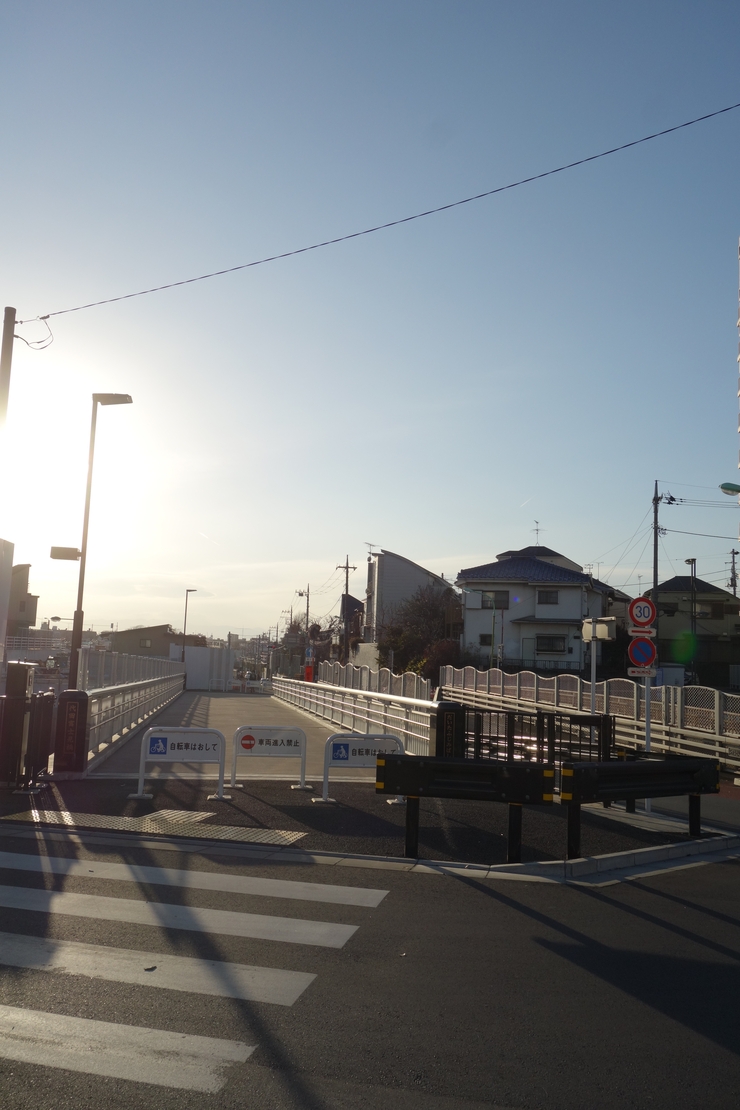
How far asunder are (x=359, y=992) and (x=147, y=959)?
141cm

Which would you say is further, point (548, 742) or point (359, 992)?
point (548, 742)

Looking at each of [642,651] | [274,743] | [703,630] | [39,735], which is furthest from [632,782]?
[703,630]

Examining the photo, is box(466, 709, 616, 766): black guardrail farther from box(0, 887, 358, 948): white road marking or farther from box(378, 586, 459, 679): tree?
box(378, 586, 459, 679): tree

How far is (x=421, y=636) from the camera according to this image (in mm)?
62000

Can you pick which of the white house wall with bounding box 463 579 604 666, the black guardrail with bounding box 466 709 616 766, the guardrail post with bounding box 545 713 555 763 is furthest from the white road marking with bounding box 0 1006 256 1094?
the white house wall with bounding box 463 579 604 666

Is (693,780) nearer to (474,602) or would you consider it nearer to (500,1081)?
(500,1081)

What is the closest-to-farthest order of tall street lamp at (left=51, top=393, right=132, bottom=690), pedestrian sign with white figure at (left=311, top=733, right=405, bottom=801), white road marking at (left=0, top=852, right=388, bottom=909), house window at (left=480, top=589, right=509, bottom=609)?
white road marking at (left=0, top=852, right=388, bottom=909) < pedestrian sign with white figure at (left=311, top=733, right=405, bottom=801) < tall street lamp at (left=51, top=393, right=132, bottom=690) < house window at (left=480, top=589, right=509, bottom=609)

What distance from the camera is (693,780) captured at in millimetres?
9789

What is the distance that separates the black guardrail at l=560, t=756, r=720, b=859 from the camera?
8461mm

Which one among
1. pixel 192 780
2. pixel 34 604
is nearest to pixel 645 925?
pixel 192 780

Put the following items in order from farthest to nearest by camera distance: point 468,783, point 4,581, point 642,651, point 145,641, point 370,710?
point 145,641
point 370,710
point 4,581
point 642,651
point 468,783

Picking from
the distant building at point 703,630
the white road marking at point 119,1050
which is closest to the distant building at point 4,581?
the white road marking at point 119,1050

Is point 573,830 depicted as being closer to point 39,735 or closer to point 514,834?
point 514,834

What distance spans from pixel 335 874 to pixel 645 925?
8.91 ft
